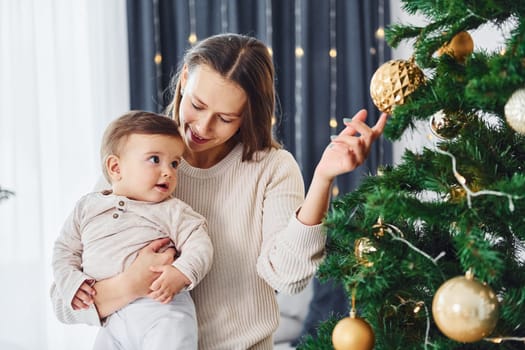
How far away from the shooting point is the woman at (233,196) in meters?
1.36

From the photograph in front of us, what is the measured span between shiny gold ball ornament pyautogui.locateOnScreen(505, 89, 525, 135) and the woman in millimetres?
573

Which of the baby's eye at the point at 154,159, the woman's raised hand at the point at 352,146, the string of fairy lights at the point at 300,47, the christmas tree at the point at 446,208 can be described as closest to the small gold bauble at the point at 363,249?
the christmas tree at the point at 446,208

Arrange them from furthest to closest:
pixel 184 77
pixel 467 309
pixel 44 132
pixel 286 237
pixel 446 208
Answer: pixel 44 132 → pixel 184 77 → pixel 286 237 → pixel 446 208 → pixel 467 309

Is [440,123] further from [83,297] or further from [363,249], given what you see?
[83,297]

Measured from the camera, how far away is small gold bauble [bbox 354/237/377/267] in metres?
1.01

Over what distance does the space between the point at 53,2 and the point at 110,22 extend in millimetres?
283

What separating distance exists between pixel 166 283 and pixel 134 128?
362 millimetres

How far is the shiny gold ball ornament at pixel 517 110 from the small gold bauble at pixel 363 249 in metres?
0.28

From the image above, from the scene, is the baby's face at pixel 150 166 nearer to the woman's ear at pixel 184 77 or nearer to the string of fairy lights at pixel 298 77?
the woman's ear at pixel 184 77

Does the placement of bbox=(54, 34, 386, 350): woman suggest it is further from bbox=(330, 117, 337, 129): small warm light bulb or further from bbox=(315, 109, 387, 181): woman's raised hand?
bbox=(330, 117, 337, 129): small warm light bulb

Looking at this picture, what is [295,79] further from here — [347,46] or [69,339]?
[69,339]

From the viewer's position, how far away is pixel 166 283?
129cm

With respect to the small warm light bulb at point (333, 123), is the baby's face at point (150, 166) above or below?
above

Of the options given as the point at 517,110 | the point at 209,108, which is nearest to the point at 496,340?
the point at 517,110
